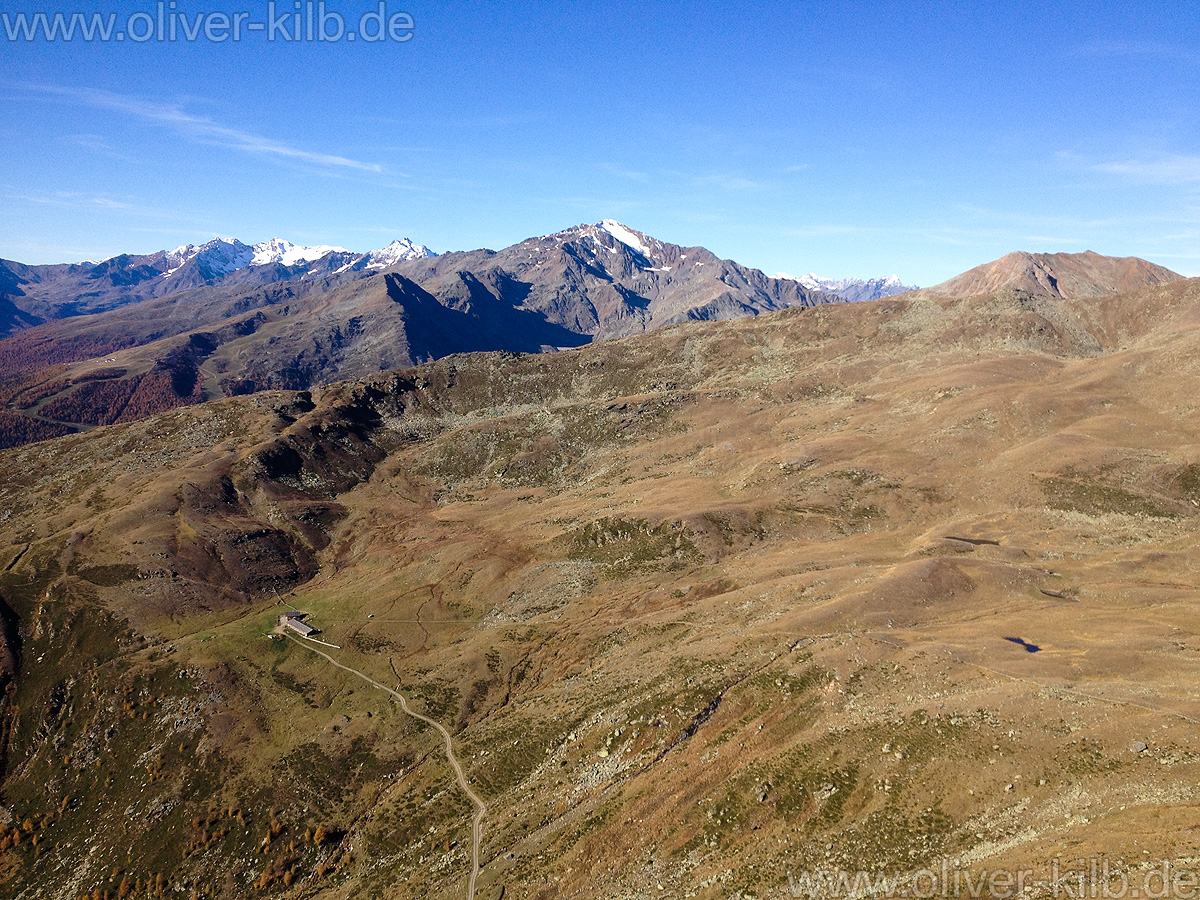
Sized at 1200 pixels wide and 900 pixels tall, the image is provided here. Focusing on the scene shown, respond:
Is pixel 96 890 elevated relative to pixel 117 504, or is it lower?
lower

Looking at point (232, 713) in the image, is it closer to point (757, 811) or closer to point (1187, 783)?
point (757, 811)

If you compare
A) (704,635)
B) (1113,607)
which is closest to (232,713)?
(704,635)

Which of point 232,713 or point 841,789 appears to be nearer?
point 841,789

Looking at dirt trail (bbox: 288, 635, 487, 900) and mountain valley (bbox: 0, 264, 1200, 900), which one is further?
dirt trail (bbox: 288, 635, 487, 900)

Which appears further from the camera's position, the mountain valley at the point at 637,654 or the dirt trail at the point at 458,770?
the dirt trail at the point at 458,770

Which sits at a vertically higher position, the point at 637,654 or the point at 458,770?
the point at 637,654

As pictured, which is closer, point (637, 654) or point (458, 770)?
point (458, 770)

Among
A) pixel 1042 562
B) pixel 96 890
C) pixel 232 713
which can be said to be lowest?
pixel 96 890

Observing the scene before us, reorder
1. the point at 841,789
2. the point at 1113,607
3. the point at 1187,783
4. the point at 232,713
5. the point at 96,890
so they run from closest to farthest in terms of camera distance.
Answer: the point at 1187,783
the point at 841,789
the point at 96,890
the point at 1113,607
the point at 232,713
